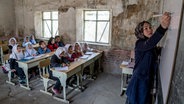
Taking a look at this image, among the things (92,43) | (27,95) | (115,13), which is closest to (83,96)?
(27,95)

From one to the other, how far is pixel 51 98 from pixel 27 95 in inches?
24.8

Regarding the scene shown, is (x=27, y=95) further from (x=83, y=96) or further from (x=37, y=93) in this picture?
(x=83, y=96)

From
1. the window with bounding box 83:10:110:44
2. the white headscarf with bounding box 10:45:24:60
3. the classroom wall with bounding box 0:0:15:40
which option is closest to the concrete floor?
the white headscarf with bounding box 10:45:24:60

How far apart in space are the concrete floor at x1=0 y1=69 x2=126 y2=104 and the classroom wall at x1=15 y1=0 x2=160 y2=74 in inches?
45.8

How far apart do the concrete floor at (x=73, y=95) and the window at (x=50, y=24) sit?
9.24 ft

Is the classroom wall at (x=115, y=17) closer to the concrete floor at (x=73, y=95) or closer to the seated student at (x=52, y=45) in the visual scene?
the seated student at (x=52, y=45)

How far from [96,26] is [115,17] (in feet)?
2.95

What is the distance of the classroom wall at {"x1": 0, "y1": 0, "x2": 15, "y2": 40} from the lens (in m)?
6.85

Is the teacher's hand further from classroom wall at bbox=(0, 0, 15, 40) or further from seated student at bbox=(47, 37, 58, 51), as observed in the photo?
classroom wall at bbox=(0, 0, 15, 40)

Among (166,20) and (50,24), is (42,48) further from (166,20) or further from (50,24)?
(166,20)

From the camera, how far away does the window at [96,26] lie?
5.32 meters

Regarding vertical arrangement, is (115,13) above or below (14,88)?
above

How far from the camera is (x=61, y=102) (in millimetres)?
3344

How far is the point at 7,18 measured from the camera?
7.03m
